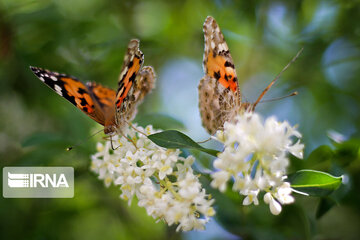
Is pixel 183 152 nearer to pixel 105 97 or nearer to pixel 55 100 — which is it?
pixel 105 97

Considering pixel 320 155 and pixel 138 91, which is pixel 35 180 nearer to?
pixel 138 91

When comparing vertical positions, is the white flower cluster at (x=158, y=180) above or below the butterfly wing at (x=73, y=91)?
below

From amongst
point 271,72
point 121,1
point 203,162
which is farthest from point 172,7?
point 203,162

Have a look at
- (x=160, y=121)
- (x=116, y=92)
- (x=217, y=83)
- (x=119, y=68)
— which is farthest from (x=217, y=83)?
(x=119, y=68)

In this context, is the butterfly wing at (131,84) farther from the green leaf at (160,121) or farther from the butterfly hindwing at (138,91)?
the green leaf at (160,121)

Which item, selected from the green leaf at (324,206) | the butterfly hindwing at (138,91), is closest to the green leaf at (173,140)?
the butterfly hindwing at (138,91)

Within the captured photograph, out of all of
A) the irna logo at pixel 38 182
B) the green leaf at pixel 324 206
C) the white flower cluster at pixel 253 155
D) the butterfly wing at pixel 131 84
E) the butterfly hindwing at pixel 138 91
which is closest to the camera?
the white flower cluster at pixel 253 155
